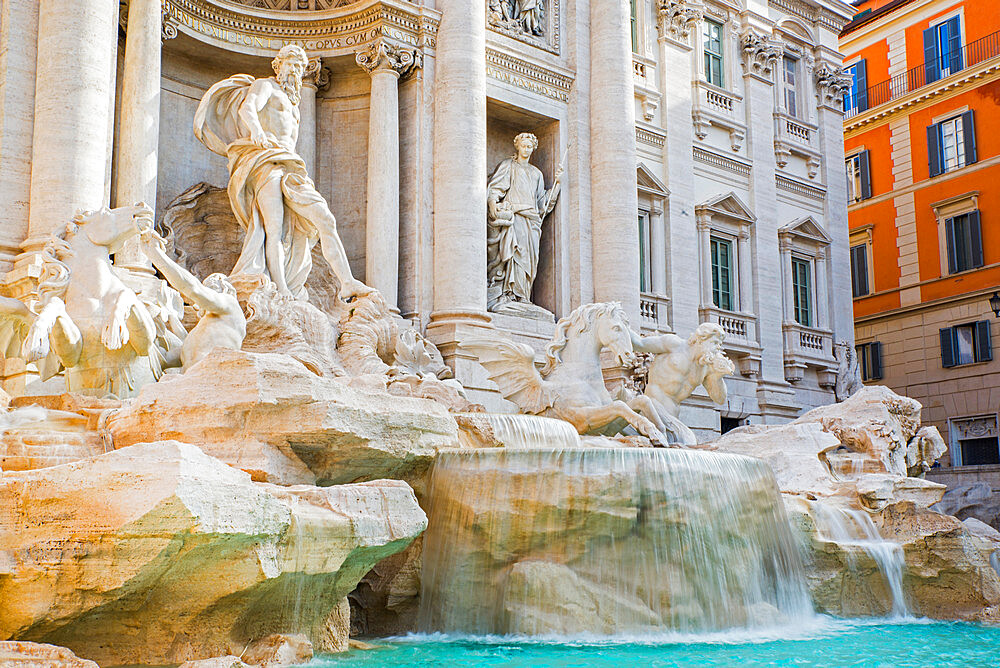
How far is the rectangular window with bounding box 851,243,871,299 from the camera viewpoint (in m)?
29.0

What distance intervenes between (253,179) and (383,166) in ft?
7.97

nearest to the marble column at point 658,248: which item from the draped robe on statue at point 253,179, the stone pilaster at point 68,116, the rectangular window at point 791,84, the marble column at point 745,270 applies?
the marble column at point 745,270

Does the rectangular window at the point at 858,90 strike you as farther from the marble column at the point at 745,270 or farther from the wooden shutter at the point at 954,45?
the marble column at the point at 745,270

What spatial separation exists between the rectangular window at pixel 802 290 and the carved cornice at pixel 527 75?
7.48m

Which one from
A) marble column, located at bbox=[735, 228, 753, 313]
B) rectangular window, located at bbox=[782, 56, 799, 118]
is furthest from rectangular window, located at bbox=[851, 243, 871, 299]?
marble column, located at bbox=[735, 228, 753, 313]

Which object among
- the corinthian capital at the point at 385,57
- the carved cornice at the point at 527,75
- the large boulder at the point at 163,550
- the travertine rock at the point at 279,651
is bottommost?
the travertine rock at the point at 279,651

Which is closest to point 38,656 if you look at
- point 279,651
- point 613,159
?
point 279,651

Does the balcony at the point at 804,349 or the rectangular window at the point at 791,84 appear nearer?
the balcony at the point at 804,349

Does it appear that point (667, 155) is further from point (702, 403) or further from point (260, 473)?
point (260, 473)

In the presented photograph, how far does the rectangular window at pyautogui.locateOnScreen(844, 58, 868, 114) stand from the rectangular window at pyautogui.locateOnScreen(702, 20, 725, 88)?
924 cm

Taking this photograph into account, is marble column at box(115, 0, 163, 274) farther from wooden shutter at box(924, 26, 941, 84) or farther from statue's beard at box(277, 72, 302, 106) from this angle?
wooden shutter at box(924, 26, 941, 84)

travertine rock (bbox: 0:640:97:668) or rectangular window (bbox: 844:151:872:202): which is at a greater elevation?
rectangular window (bbox: 844:151:872:202)

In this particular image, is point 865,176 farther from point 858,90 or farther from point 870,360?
point 870,360

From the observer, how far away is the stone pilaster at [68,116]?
38.6 ft
